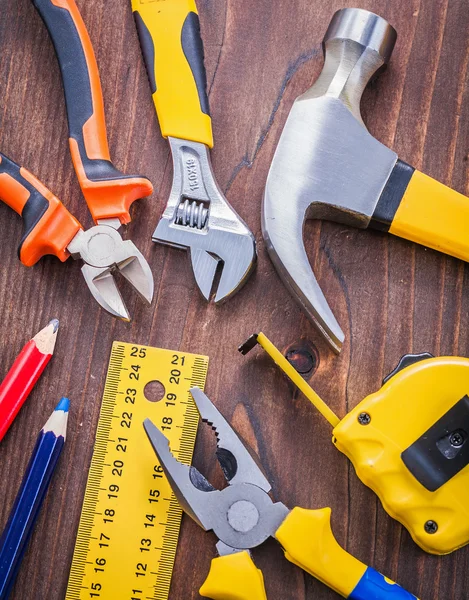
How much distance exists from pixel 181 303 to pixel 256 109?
0.36 metres

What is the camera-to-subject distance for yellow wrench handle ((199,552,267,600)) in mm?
977

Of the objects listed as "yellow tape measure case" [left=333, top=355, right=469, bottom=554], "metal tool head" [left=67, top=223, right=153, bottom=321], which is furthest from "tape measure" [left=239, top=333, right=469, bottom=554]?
"metal tool head" [left=67, top=223, right=153, bottom=321]

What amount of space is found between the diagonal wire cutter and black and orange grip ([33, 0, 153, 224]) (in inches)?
14.3

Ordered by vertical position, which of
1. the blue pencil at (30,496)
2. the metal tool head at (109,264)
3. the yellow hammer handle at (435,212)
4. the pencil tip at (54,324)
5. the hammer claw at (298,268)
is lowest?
the blue pencil at (30,496)

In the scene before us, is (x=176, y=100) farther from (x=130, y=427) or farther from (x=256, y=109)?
(x=130, y=427)

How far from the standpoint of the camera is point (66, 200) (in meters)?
1.16

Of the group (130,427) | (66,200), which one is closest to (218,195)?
(66,200)

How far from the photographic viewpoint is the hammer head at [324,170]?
1053 mm

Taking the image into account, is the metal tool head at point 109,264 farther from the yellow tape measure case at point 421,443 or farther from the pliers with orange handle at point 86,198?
the yellow tape measure case at point 421,443

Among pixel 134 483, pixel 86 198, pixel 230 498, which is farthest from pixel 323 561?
pixel 86 198

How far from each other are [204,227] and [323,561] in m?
0.54

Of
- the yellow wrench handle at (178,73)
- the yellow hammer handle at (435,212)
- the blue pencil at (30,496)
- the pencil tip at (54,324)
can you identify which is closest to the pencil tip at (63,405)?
the blue pencil at (30,496)

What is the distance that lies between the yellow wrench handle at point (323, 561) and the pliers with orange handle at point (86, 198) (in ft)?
1.34

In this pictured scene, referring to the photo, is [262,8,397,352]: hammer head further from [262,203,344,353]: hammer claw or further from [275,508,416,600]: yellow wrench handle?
[275,508,416,600]: yellow wrench handle
